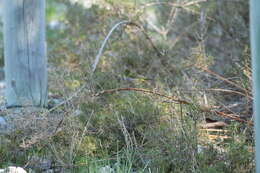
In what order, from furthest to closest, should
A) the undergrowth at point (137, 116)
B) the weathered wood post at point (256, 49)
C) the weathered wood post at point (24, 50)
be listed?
1. the weathered wood post at point (24, 50)
2. the undergrowth at point (137, 116)
3. the weathered wood post at point (256, 49)

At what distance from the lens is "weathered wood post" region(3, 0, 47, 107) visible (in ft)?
14.6

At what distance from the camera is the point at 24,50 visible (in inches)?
177

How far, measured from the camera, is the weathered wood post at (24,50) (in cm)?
446

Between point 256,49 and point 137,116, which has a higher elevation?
point 256,49

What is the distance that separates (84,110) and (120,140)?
39cm

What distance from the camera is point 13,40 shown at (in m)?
4.48

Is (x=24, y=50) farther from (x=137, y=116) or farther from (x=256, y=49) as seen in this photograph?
(x=256, y=49)

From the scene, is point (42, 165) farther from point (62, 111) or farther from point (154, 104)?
point (154, 104)

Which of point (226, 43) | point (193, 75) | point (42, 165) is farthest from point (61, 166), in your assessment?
point (226, 43)

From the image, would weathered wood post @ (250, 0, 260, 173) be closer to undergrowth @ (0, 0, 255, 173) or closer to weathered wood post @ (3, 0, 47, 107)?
undergrowth @ (0, 0, 255, 173)

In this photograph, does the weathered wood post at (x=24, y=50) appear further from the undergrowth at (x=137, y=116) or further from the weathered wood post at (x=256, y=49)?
the weathered wood post at (x=256, y=49)

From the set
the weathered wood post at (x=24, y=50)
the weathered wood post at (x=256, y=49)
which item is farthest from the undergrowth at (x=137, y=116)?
the weathered wood post at (x=256, y=49)

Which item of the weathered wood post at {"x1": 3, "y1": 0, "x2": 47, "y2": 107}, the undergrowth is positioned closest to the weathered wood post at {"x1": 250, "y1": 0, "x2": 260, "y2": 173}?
the undergrowth

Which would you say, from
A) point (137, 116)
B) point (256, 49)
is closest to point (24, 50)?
point (137, 116)
